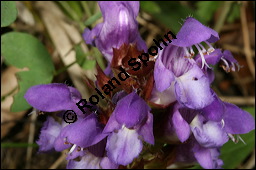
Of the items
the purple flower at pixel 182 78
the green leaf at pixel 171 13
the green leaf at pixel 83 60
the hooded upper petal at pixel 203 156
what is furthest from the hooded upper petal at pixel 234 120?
the green leaf at pixel 171 13

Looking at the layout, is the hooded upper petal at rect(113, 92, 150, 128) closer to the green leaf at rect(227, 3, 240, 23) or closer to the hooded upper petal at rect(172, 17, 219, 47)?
A: the hooded upper petal at rect(172, 17, 219, 47)

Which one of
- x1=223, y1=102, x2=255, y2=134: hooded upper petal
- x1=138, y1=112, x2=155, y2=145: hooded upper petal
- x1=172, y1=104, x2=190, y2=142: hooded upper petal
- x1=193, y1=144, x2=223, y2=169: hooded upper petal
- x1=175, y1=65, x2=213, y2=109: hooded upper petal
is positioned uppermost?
x1=175, y1=65, x2=213, y2=109: hooded upper petal

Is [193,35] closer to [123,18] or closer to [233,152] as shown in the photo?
[123,18]

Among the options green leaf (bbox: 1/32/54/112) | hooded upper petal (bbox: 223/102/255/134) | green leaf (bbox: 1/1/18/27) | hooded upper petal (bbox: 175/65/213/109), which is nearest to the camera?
hooded upper petal (bbox: 175/65/213/109)

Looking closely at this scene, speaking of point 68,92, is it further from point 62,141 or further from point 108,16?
point 108,16

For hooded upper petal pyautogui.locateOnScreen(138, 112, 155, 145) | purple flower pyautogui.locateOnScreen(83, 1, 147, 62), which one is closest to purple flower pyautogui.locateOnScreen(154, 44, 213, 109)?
hooded upper petal pyautogui.locateOnScreen(138, 112, 155, 145)

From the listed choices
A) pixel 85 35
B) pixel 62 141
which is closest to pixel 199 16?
pixel 85 35
